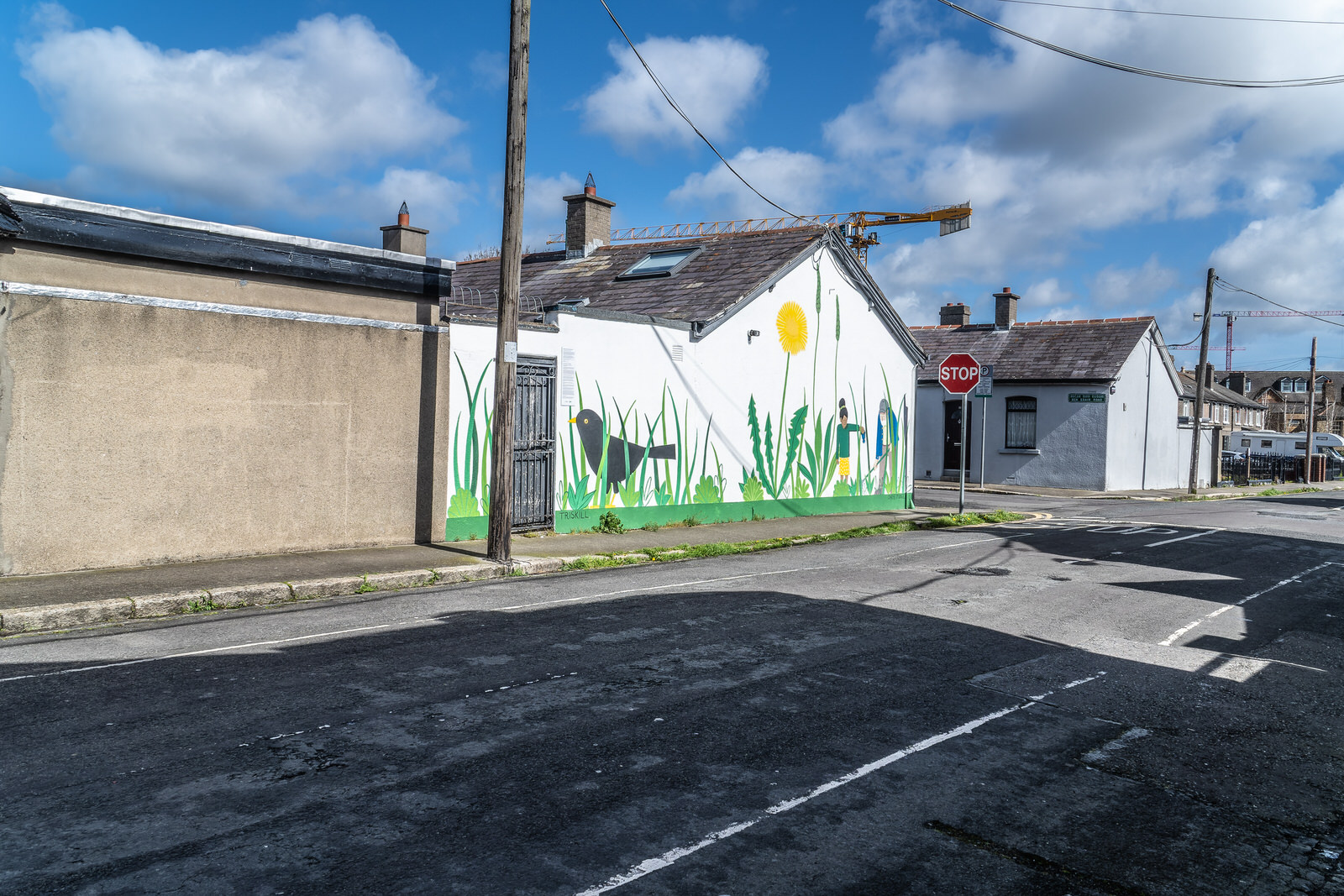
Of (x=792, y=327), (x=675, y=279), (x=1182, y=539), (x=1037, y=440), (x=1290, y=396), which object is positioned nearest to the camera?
(x=1182, y=539)

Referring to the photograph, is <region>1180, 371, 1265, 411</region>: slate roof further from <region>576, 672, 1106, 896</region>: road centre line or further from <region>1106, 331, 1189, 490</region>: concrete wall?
<region>576, 672, 1106, 896</region>: road centre line

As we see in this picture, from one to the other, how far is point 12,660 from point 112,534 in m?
3.40

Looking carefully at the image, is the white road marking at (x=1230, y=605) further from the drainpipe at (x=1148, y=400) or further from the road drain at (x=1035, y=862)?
the drainpipe at (x=1148, y=400)

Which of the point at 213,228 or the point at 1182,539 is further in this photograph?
the point at 1182,539

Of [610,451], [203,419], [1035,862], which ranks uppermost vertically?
[203,419]

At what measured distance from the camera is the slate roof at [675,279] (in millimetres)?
17141

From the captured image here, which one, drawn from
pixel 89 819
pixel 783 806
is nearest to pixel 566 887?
pixel 783 806

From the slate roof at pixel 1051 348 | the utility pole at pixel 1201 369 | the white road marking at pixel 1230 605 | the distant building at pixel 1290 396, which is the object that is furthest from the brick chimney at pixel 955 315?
the distant building at pixel 1290 396

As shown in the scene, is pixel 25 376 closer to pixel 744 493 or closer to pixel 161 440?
pixel 161 440

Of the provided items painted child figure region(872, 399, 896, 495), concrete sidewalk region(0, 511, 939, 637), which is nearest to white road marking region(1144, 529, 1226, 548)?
painted child figure region(872, 399, 896, 495)

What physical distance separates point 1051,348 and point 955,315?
17.9 feet

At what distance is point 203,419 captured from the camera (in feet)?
33.9

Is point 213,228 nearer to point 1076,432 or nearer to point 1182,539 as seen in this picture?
point 1182,539

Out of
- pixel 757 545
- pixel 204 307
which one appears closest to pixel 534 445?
pixel 757 545
